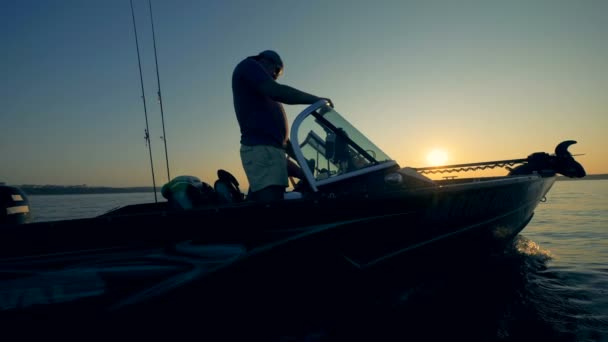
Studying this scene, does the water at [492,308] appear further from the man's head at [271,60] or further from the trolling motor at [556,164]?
the trolling motor at [556,164]

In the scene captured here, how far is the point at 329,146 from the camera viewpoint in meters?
3.01

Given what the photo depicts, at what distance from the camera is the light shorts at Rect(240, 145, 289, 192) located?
8.59 ft

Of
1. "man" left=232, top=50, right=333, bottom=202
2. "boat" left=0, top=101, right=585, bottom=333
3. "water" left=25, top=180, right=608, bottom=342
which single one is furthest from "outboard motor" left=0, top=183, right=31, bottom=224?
"water" left=25, top=180, right=608, bottom=342

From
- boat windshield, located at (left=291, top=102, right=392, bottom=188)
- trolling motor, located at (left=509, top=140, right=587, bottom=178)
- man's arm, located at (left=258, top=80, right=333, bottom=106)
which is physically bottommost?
trolling motor, located at (left=509, top=140, right=587, bottom=178)

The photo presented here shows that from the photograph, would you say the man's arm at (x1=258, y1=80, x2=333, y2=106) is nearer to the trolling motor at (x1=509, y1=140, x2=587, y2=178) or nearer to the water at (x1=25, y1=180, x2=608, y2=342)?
the water at (x1=25, y1=180, x2=608, y2=342)

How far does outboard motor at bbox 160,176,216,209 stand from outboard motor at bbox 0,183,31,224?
1663 mm

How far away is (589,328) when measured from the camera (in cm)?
271

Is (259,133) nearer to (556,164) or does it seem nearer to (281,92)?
(281,92)

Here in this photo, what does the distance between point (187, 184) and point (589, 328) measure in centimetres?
385

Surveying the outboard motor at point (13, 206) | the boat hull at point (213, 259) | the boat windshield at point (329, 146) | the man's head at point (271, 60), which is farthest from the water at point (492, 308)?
the outboard motor at point (13, 206)

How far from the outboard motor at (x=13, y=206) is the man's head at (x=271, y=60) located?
2875 millimetres

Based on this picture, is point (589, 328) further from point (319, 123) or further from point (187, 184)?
point (187, 184)

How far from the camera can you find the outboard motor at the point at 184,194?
8.31ft

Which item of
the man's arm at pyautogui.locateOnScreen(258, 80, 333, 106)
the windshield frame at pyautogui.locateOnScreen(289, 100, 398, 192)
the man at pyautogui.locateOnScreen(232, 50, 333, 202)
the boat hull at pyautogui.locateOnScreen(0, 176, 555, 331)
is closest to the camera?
the boat hull at pyautogui.locateOnScreen(0, 176, 555, 331)
